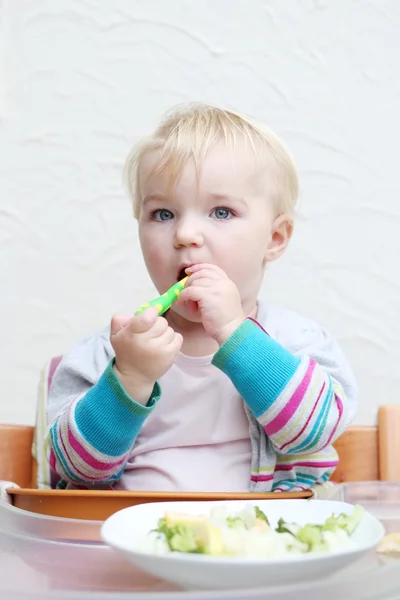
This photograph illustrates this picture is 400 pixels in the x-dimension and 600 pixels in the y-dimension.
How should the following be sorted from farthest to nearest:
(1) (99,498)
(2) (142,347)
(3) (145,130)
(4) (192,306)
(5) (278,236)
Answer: (3) (145,130), (5) (278,236), (4) (192,306), (2) (142,347), (1) (99,498)

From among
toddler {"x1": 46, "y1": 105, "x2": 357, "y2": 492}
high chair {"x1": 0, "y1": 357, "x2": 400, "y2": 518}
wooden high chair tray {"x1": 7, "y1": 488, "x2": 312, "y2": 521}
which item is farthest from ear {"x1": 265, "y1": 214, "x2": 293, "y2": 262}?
wooden high chair tray {"x1": 7, "y1": 488, "x2": 312, "y2": 521}

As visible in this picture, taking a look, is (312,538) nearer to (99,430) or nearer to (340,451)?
(99,430)

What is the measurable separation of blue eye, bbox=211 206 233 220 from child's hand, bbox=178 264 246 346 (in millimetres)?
90

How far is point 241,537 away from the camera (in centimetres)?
46

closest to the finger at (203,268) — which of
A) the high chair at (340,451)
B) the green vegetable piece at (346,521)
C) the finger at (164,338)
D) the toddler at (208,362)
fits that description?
the toddler at (208,362)

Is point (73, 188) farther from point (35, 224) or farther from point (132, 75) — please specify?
point (132, 75)

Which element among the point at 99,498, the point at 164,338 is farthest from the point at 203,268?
the point at 99,498

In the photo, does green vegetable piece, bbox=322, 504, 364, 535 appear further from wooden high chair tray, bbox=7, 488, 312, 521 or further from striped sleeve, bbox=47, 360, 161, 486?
striped sleeve, bbox=47, 360, 161, 486

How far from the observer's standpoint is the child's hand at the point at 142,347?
0.72 m

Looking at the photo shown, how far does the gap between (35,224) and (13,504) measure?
1.01m

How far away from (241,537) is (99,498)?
20cm

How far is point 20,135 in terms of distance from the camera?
1644 millimetres

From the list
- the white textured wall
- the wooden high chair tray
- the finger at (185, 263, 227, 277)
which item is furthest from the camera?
the white textured wall

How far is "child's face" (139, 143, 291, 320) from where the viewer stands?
0.85 meters
